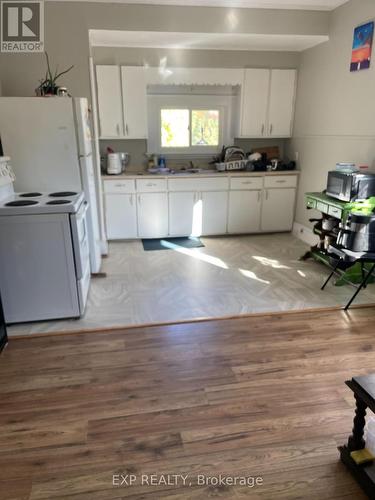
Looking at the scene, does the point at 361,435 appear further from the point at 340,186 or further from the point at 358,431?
the point at 340,186

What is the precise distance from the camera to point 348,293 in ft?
10.6

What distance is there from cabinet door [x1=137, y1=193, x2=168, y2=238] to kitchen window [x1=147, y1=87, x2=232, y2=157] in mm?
792

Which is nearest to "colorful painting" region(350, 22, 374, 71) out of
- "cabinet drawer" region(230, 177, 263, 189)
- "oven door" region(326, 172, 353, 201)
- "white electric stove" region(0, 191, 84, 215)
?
"oven door" region(326, 172, 353, 201)

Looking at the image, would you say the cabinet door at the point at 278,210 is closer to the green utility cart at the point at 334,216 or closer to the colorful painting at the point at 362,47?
the green utility cart at the point at 334,216

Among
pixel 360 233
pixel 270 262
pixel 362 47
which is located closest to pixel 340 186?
pixel 360 233

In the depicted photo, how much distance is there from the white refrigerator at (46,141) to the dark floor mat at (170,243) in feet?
4.82

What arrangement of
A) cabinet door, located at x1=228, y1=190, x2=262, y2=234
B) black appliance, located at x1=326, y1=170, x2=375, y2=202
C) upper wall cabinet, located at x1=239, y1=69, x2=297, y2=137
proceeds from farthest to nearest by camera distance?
1. cabinet door, located at x1=228, y1=190, x2=262, y2=234
2. upper wall cabinet, located at x1=239, y1=69, x2=297, y2=137
3. black appliance, located at x1=326, y1=170, x2=375, y2=202

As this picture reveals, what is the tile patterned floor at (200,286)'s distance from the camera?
285 cm

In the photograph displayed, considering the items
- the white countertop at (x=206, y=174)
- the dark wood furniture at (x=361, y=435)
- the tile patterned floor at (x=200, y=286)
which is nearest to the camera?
the dark wood furniture at (x=361, y=435)

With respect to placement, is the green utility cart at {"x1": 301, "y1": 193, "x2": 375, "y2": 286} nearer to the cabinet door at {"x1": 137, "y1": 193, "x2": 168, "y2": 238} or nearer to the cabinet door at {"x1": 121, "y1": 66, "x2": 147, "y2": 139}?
the cabinet door at {"x1": 137, "y1": 193, "x2": 168, "y2": 238}

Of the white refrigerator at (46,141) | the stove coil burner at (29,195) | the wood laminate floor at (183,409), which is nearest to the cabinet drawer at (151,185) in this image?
the white refrigerator at (46,141)

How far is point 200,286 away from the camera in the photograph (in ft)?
11.0

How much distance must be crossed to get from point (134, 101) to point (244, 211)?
205cm

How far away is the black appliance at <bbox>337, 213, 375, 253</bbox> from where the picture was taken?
285 centimetres
